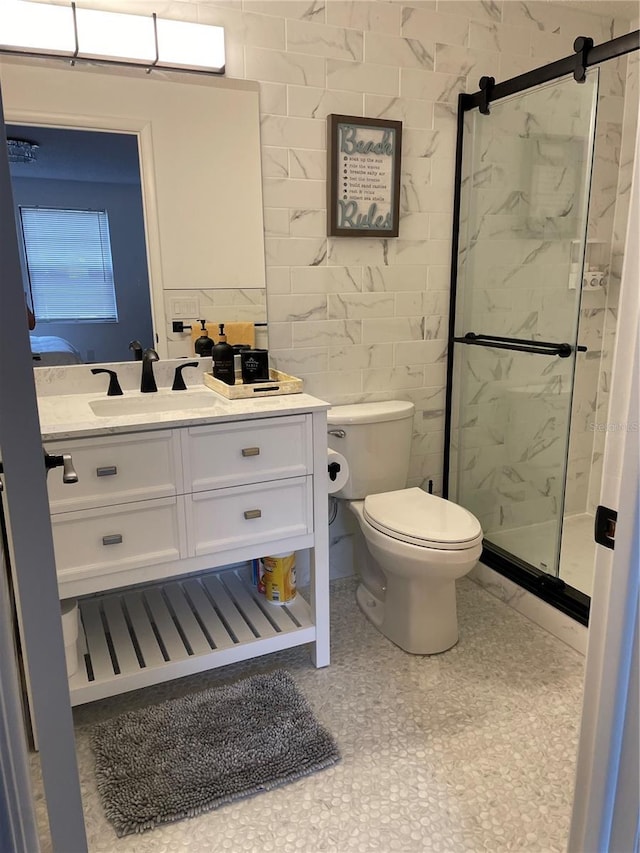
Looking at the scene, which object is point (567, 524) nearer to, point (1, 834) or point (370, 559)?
point (370, 559)

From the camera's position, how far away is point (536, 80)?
2262 mm

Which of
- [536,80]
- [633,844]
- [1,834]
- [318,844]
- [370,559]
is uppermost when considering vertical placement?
[536,80]

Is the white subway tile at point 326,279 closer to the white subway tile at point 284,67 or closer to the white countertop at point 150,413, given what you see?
the white countertop at point 150,413

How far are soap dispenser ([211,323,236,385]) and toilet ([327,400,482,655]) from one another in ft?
1.39

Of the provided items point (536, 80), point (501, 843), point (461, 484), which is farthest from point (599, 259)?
point (501, 843)

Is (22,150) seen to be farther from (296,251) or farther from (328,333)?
(328,333)

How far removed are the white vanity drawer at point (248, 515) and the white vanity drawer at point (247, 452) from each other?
33 millimetres

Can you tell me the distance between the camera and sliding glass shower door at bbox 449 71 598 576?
89.4 inches

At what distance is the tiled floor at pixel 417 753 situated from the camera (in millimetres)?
1536

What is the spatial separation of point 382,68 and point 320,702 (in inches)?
90.7

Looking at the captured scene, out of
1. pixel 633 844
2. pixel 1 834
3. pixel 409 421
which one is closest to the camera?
pixel 1 834

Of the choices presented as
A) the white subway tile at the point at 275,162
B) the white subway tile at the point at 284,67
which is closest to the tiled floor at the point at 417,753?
the white subway tile at the point at 275,162

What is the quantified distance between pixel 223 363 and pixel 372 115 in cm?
114

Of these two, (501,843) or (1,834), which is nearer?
(1,834)
